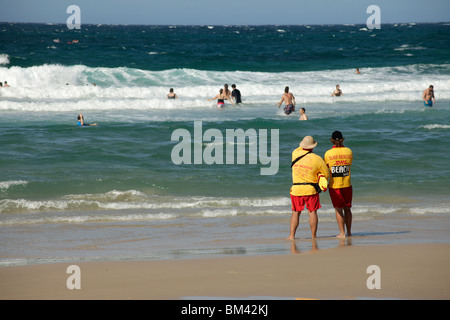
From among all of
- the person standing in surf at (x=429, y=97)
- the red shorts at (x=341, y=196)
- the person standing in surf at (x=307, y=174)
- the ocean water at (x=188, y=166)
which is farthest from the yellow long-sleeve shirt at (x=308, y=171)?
the person standing in surf at (x=429, y=97)

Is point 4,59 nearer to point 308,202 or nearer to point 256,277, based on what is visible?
point 308,202

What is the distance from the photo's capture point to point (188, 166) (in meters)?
13.3

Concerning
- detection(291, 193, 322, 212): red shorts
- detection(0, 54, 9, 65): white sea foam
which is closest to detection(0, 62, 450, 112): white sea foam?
detection(0, 54, 9, 65): white sea foam

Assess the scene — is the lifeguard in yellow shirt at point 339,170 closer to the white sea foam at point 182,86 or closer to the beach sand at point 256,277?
the beach sand at point 256,277

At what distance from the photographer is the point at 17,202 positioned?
400 inches

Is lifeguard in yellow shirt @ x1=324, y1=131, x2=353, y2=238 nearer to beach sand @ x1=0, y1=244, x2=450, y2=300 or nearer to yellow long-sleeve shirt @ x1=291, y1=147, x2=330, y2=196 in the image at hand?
yellow long-sleeve shirt @ x1=291, y1=147, x2=330, y2=196

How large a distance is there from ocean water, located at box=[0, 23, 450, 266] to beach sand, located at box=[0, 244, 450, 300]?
0.60 m

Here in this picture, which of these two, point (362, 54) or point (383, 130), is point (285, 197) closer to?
point (383, 130)

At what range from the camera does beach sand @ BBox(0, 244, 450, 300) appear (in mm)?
5074

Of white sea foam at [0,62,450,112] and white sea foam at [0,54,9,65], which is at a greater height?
white sea foam at [0,54,9,65]

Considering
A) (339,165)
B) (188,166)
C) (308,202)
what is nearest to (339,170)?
(339,165)

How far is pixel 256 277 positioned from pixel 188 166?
789 centimetres
